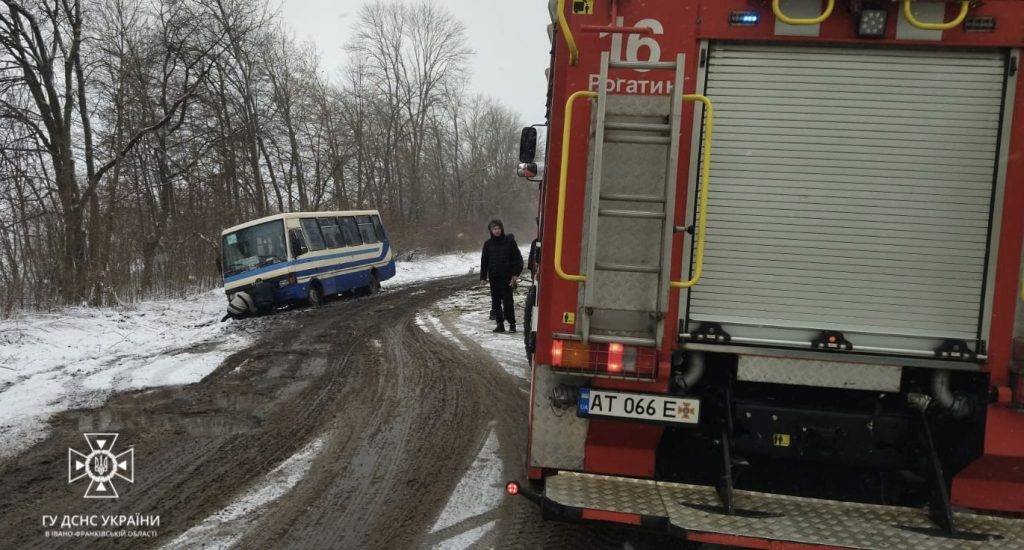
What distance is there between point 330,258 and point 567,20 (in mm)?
14528

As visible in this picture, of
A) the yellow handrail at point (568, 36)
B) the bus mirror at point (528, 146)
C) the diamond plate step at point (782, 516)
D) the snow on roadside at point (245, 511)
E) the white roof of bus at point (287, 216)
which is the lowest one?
the snow on roadside at point (245, 511)

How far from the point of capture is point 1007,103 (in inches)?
126

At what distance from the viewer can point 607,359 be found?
3.34m

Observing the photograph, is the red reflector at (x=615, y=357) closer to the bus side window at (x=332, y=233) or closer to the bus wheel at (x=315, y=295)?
the bus wheel at (x=315, y=295)

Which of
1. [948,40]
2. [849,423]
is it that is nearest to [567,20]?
[948,40]

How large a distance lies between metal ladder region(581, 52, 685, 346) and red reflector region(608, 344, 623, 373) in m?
0.12

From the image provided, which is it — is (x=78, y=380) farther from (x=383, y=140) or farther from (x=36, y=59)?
(x=383, y=140)

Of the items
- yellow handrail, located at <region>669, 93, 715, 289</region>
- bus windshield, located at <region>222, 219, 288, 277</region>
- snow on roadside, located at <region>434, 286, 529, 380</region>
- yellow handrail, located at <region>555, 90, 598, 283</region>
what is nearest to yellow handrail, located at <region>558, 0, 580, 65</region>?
yellow handrail, located at <region>555, 90, 598, 283</region>

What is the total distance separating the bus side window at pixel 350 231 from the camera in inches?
729

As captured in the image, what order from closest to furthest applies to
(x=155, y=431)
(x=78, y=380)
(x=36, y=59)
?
(x=155, y=431) → (x=78, y=380) → (x=36, y=59)

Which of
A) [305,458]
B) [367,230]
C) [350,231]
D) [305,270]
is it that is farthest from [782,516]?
[367,230]

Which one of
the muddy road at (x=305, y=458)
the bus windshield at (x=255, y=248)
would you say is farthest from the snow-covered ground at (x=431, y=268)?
the muddy road at (x=305, y=458)

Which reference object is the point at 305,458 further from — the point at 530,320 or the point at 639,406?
the point at 639,406

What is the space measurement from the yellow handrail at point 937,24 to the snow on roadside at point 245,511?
4666 mm
